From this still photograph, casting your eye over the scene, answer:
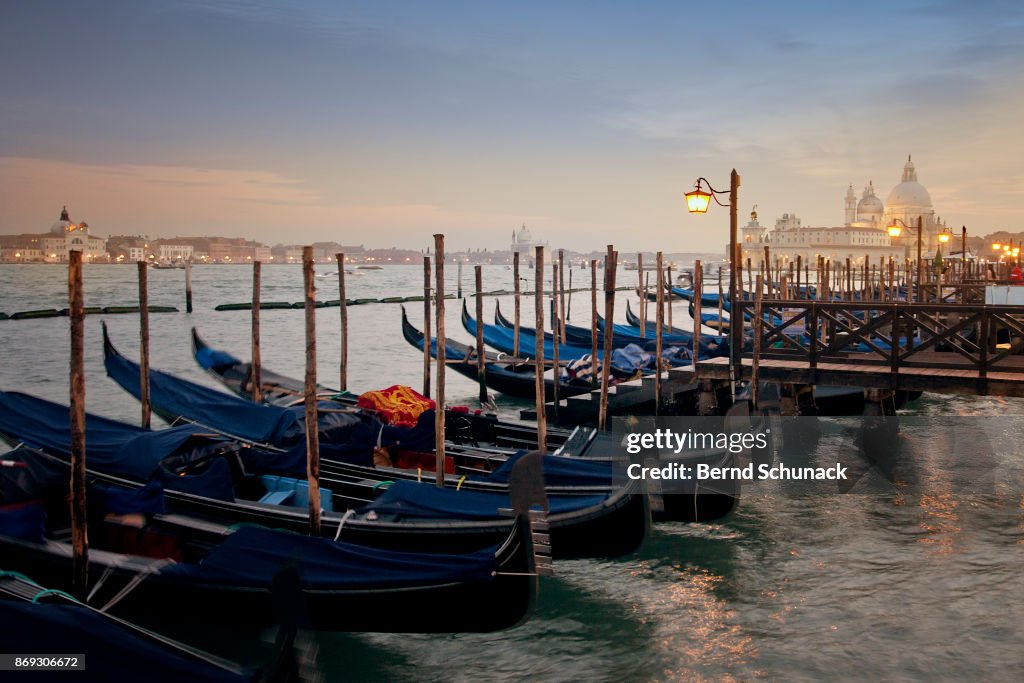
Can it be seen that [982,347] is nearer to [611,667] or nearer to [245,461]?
[611,667]

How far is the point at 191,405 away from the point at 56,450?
60.4 inches

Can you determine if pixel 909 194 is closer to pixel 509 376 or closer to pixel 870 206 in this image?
pixel 870 206

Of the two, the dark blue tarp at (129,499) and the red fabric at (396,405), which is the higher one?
the red fabric at (396,405)

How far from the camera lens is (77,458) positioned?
4.09 metres

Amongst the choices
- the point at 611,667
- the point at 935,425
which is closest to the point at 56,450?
the point at 611,667

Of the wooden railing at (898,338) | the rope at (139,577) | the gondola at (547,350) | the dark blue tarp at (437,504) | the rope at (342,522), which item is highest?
the wooden railing at (898,338)

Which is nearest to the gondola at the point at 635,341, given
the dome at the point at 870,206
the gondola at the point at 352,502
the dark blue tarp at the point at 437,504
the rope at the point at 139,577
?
the gondola at the point at 352,502

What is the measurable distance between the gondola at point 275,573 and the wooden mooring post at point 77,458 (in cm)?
16

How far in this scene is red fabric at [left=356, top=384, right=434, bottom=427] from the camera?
7629 millimetres

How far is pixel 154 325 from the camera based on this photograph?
2866 cm

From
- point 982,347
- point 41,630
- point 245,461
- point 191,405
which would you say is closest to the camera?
point 41,630

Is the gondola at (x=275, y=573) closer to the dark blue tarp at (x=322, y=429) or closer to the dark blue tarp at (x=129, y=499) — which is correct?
the dark blue tarp at (x=129, y=499)

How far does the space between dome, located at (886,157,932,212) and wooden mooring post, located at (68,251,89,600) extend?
8430 cm

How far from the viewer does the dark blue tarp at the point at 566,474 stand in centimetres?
552
